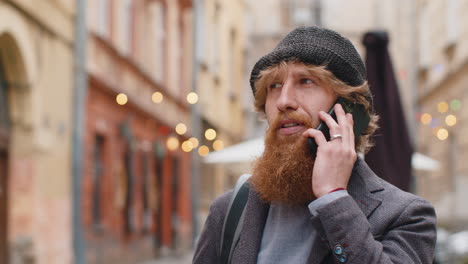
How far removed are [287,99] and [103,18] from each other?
13.0 m

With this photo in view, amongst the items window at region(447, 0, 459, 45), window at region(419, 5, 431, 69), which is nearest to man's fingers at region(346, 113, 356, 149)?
window at region(447, 0, 459, 45)

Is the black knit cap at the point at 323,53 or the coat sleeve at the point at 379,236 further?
the black knit cap at the point at 323,53

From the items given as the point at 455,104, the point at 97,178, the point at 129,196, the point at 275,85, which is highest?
the point at 455,104

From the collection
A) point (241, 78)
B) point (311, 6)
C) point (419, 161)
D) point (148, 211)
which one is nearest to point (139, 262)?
point (148, 211)

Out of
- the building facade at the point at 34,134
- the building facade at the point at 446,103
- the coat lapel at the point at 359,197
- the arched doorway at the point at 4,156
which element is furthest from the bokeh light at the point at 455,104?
the coat lapel at the point at 359,197

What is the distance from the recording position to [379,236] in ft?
7.04

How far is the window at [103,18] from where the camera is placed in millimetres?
14352

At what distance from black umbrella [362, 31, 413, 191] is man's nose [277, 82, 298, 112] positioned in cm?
296

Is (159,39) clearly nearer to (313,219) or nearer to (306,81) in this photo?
(306,81)

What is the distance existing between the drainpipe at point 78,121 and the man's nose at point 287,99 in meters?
10.2

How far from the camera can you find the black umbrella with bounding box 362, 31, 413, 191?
5188 millimetres

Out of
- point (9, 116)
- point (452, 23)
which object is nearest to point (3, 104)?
point (9, 116)

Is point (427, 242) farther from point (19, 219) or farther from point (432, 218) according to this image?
point (19, 219)

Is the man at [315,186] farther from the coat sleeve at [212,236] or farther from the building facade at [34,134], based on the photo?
the building facade at [34,134]
